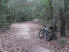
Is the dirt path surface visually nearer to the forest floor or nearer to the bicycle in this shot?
the forest floor

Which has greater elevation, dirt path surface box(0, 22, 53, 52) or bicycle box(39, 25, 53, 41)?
bicycle box(39, 25, 53, 41)

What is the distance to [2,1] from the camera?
10.2m

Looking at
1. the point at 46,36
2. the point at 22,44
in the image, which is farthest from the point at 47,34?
the point at 22,44

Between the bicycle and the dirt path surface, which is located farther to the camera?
the bicycle

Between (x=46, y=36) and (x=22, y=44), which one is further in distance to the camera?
(x=46, y=36)

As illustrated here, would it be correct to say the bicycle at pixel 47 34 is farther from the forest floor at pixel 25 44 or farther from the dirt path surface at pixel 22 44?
the dirt path surface at pixel 22 44

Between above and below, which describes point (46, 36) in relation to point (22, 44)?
above

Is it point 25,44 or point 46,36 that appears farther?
point 46,36

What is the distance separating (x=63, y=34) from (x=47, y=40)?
1677 mm

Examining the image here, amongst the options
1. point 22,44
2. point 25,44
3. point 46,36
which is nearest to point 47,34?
point 46,36

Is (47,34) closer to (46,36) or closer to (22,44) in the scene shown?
(46,36)

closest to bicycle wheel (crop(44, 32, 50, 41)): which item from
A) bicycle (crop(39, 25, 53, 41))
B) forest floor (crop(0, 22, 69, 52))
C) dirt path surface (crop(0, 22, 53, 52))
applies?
bicycle (crop(39, 25, 53, 41))

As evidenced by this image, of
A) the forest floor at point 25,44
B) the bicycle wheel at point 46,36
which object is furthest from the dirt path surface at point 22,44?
the bicycle wheel at point 46,36

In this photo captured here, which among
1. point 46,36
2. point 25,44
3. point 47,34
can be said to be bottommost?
point 25,44
